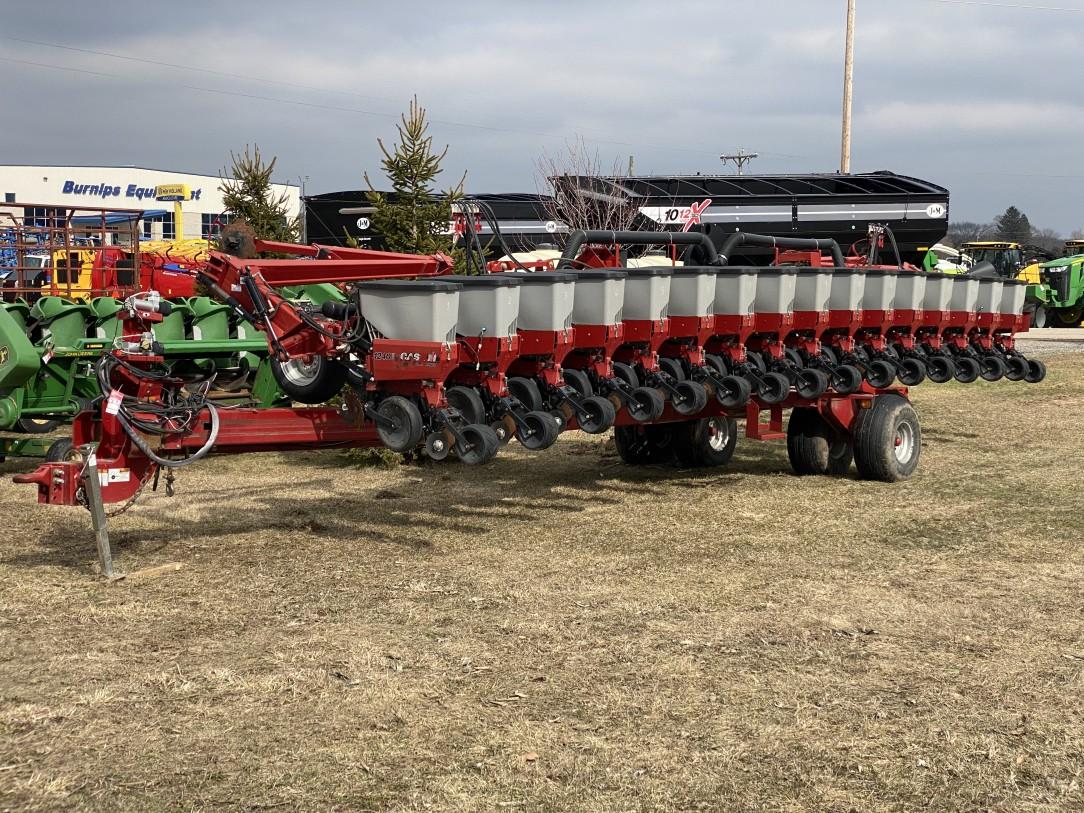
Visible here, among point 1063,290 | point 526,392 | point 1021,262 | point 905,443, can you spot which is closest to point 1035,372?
point 905,443

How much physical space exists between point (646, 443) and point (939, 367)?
8.57 feet

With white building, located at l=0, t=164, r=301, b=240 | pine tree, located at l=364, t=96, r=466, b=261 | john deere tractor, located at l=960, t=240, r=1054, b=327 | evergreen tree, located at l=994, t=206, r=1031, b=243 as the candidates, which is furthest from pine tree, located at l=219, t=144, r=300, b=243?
evergreen tree, located at l=994, t=206, r=1031, b=243

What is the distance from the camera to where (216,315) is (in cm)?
1232

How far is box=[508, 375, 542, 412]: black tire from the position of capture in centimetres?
734

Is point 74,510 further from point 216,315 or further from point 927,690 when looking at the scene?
point 927,690

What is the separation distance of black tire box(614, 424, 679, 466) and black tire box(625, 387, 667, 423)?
9.93 feet

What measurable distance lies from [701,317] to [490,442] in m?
2.33

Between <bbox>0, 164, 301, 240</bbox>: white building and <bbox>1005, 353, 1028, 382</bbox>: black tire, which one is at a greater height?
<bbox>0, 164, 301, 240</bbox>: white building

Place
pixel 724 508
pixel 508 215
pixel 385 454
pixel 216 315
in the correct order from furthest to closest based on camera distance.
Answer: pixel 508 215 < pixel 216 315 < pixel 385 454 < pixel 724 508

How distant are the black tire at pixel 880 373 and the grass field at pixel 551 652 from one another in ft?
2.83

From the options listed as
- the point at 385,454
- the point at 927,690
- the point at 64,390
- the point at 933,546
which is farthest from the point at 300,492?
the point at 927,690

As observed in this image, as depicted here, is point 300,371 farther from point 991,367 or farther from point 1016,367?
point 1016,367

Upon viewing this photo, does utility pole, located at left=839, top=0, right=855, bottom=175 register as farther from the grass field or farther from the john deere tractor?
the grass field

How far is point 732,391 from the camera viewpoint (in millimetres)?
8711
